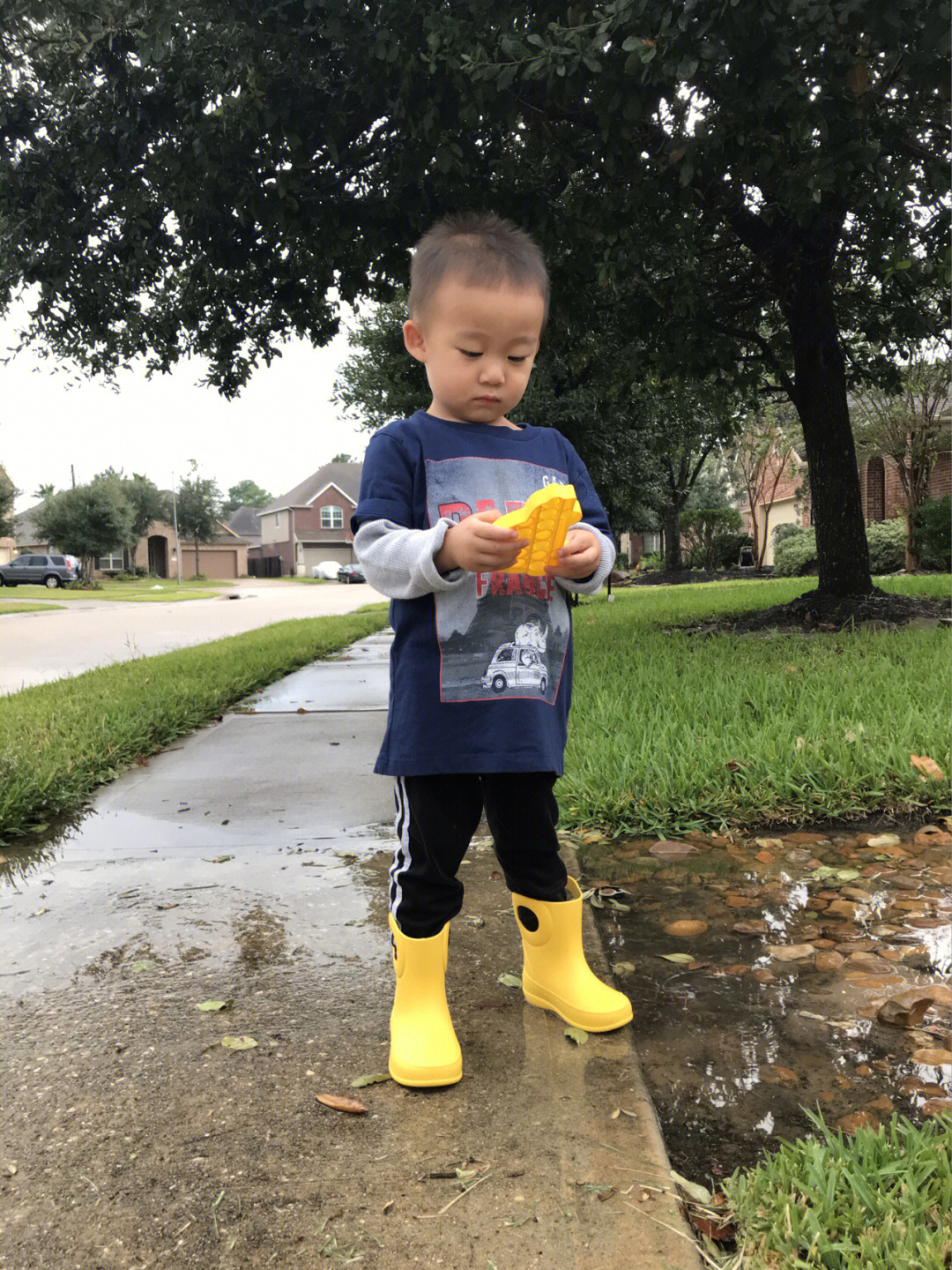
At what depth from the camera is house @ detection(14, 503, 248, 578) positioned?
217 ft

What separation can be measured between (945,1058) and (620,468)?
1437 centimetres

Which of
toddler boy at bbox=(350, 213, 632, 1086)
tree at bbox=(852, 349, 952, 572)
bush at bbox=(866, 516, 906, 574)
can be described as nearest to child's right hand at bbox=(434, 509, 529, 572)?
toddler boy at bbox=(350, 213, 632, 1086)

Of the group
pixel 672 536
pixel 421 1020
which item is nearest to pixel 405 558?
pixel 421 1020

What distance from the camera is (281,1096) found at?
1654 millimetres

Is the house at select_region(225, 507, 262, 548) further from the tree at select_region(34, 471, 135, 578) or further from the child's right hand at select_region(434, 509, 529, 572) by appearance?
the child's right hand at select_region(434, 509, 529, 572)

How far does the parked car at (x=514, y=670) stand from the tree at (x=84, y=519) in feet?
Result: 170

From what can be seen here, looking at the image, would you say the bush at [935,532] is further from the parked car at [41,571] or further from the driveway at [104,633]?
the parked car at [41,571]

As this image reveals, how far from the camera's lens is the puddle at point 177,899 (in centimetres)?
226

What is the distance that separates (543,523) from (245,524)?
270 ft

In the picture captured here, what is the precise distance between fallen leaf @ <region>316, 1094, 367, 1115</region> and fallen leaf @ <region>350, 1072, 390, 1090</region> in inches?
2.1

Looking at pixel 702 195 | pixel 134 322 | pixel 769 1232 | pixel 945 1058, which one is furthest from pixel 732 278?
pixel 769 1232

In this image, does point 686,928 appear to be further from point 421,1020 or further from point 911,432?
point 911,432

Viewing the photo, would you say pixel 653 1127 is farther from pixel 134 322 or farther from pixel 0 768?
pixel 134 322

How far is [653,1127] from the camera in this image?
60.0 inches
